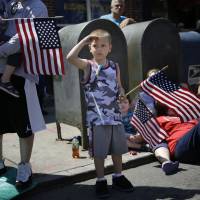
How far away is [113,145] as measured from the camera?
13.0 feet

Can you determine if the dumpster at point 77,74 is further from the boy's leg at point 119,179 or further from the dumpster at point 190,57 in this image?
the dumpster at point 190,57

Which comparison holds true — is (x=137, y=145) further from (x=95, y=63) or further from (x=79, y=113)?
(x=95, y=63)

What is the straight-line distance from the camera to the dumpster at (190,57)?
6633 mm

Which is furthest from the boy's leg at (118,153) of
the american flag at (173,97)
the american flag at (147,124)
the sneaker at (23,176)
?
the american flag at (147,124)

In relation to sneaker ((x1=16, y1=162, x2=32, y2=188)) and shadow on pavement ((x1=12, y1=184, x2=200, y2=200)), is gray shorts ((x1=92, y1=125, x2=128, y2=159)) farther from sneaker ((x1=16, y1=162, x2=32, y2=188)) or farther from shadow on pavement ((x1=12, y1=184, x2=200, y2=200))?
sneaker ((x1=16, y1=162, x2=32, y2=188))

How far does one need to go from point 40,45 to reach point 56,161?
154 cm

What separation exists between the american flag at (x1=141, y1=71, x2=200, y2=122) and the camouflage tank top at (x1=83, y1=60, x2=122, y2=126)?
2.18 feet

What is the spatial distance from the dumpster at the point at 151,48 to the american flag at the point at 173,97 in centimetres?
133

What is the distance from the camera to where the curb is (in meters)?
4.17

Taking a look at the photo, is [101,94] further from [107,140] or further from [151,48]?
[151,48]

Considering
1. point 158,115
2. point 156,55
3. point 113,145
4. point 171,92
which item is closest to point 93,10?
point 156,55

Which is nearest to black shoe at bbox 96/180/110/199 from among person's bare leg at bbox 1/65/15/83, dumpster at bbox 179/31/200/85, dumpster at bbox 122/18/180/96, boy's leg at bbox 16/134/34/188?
boy's leg at bbox 16/134/34/188

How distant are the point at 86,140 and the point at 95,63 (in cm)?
156

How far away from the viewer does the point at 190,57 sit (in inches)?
266
